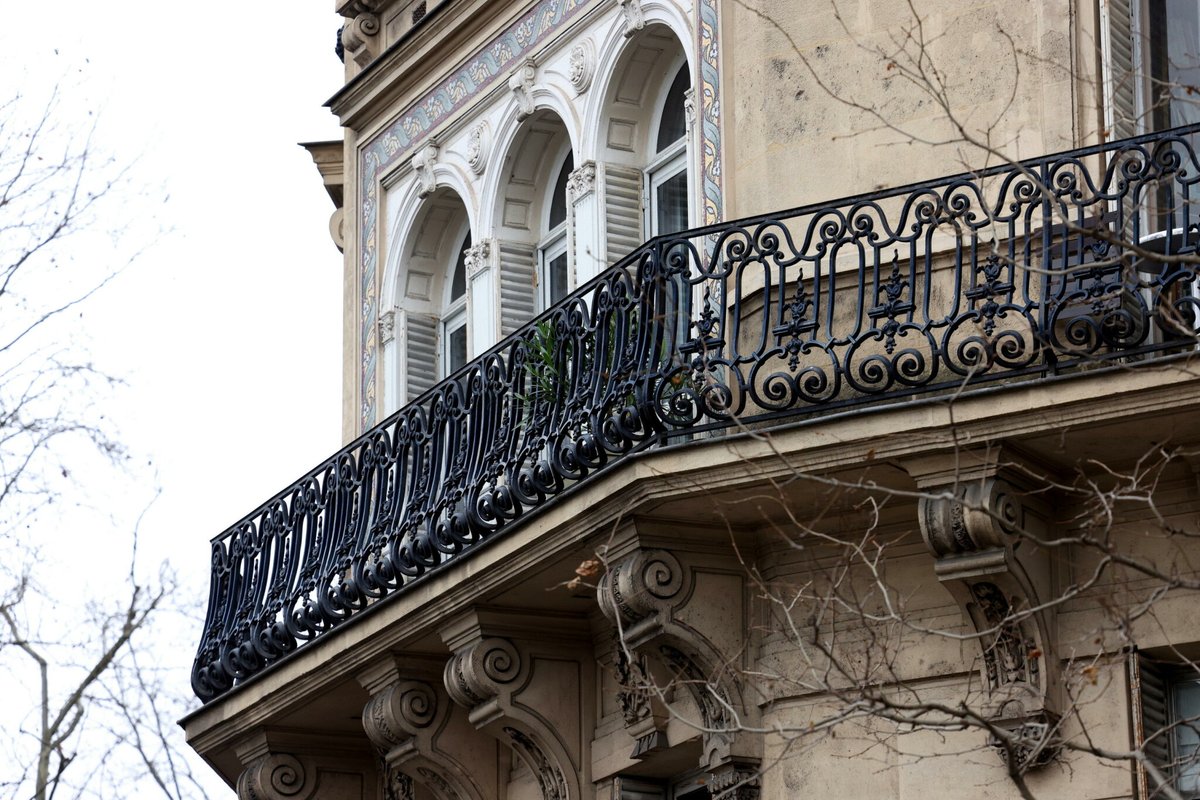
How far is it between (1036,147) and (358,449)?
4883 mm

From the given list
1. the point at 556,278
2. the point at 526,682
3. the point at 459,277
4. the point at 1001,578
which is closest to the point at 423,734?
the point at 526,682

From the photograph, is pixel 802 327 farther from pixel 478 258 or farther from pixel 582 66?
pixel 478 258

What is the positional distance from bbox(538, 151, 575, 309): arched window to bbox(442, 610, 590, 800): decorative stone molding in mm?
3007

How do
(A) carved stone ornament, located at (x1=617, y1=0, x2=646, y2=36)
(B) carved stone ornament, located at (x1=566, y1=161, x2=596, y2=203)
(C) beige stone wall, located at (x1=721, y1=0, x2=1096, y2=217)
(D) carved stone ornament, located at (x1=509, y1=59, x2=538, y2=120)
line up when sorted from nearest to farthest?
(C) beige stone wall, located at (x1=721, y1=0, x2=1096, y2=217) < (A) carved stone ornament, located at (x1=617, y1=0, x2=646, y2=36) < (B) carved stone ornament, located at (x1=566, y1=161, x2=596, y2=203) < (D) carved stone ornament, located at (x1=509, y1=59, x2=538, y2=120)

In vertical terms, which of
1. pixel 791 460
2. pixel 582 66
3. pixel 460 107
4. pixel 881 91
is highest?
pixel 460 107

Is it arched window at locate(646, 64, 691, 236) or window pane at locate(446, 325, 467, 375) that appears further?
window pane at locate(446, 325, 467, 375)

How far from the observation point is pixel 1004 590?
12.1 metres

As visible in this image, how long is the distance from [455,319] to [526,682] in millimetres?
4182

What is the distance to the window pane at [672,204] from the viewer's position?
1591 cm

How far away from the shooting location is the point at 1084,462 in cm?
1206

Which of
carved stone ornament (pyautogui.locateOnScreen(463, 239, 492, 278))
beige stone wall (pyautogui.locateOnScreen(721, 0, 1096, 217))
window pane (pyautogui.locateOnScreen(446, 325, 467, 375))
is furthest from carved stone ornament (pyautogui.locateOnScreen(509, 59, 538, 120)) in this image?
beige stone wall (pyautogui.locateOnScreen(721, 0, 1096, 217))

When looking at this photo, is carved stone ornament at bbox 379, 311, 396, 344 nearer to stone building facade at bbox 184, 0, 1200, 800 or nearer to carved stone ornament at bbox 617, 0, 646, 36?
stone building facade at bbox 184, 0, 1200, 800

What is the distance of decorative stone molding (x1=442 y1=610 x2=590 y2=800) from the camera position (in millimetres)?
14414

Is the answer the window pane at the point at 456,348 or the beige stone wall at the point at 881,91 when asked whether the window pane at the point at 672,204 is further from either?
the window pane at the point at 456,348
